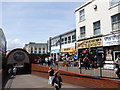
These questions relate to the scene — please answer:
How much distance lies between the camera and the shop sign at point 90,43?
69.3 ft

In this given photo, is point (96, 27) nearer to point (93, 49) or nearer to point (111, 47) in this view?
point (93, 49)

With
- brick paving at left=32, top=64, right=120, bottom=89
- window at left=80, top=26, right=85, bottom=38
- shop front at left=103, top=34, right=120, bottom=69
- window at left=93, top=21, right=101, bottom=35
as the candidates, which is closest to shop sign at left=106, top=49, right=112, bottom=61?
shop front at left=103, top=34, right=120, bottom=69

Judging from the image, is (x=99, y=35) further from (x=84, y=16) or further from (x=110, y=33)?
(x=84, y=16)

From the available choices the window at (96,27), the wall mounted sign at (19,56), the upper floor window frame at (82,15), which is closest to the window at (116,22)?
the window at (96,27)

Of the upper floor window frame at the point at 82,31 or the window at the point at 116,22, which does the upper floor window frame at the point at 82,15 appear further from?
the window at the point at 116,22

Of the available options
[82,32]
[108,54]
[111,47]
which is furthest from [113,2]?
[82,32]

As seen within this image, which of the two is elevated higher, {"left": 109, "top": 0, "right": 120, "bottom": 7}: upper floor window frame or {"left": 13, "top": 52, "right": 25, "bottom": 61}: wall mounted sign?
{"left": 109, "top": 0, "right": 120, "bottom": 7}: upper floor window frame

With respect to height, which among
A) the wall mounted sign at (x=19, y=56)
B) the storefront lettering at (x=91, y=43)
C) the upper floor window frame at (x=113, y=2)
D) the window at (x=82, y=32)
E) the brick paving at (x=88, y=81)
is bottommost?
the brick paving at (x=88, y=81)

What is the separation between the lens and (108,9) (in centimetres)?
2012

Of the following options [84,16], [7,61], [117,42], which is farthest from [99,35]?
[7,61]

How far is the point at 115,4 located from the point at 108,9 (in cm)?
125

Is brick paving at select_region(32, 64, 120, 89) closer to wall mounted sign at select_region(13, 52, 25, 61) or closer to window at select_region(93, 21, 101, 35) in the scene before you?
window at select_region(93, 21, 101, 35)

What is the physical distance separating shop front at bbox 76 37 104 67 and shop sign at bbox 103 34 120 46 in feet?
2.95

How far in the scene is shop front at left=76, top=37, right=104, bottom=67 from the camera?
20.5 meters
